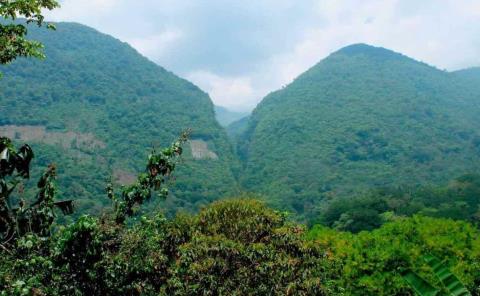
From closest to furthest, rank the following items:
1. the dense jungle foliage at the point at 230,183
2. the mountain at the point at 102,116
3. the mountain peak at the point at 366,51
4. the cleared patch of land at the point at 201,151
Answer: the dense jungle foliage at the point at 230,183 < the mountain at the point at 102,116 < the cleared patch of land at the point at 201,151 < the mountain peak at the point at 366,51

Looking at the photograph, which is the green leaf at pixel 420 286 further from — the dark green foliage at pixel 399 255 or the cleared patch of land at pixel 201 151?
the cleared patch of land at pixel 201 151

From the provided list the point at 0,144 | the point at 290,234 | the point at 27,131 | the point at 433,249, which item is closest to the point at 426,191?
the point at 433,249

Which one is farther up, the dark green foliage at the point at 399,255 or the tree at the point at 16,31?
the tree at the point at 16,31

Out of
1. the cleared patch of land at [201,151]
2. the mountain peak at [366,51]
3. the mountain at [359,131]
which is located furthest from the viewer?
the mountain peak at [366,51]

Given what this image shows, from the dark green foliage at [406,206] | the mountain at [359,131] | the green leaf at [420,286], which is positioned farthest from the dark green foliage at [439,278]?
the mountain at [359,131]

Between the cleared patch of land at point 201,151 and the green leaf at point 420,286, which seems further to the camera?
the cleared patch of land at point 201,151

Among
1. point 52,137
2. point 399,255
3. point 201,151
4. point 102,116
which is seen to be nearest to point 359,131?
point 201,151
